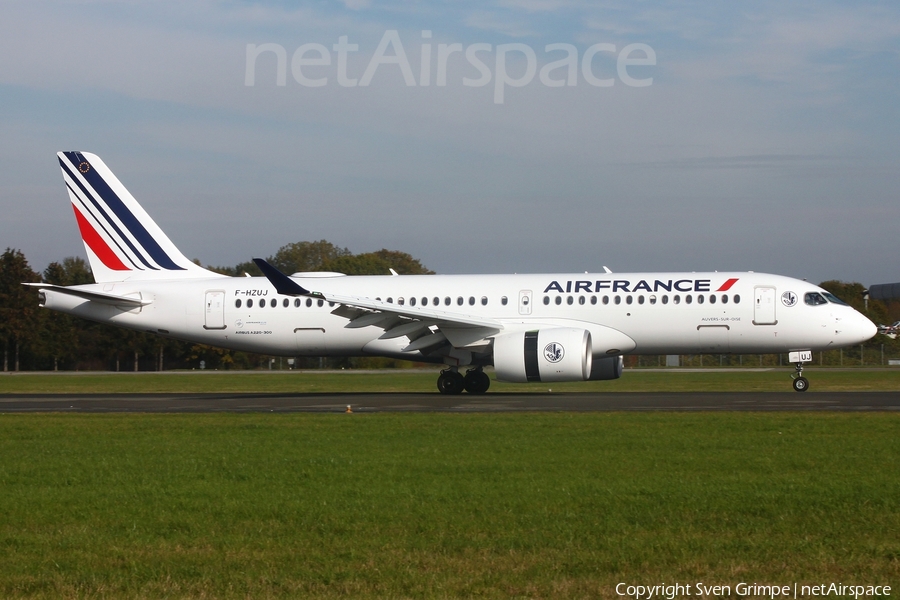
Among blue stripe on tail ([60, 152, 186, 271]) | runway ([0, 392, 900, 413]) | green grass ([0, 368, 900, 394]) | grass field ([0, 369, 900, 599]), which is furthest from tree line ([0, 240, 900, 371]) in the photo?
grass field ([0, 369, 900, 599])

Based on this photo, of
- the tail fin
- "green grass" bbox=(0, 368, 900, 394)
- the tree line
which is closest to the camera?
"green grass" bbox=(0, 368, 900, 394)

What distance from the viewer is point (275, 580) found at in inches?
256

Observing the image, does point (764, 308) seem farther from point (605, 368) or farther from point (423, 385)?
point (423, 385)

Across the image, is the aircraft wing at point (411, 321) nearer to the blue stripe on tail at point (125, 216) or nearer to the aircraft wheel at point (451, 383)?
the aircraft wheel at point (451, 383)

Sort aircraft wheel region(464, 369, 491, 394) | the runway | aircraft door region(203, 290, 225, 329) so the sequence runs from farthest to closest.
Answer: aircraft door region(203, 290, 225, 329) → aircraft wheel region(464, 369, 491, 394) → the runway

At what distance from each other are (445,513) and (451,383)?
2027 cm

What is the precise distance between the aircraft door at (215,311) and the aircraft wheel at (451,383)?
276 inches

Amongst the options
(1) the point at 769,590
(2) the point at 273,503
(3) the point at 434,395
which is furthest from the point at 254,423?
(1) the point at 769,590

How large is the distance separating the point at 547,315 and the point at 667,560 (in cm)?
2132

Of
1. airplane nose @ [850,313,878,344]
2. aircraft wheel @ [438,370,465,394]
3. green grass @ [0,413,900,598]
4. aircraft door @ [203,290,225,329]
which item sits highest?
aircraft door @ [203,290,225,329]

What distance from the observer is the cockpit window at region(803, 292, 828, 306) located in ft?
89.6

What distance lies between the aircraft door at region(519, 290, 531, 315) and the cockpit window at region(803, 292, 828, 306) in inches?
292

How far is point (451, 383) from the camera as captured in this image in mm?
28766

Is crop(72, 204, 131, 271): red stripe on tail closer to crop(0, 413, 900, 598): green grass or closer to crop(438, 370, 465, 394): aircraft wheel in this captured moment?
crop(438, 370, 465, 394): aircraft wheel
